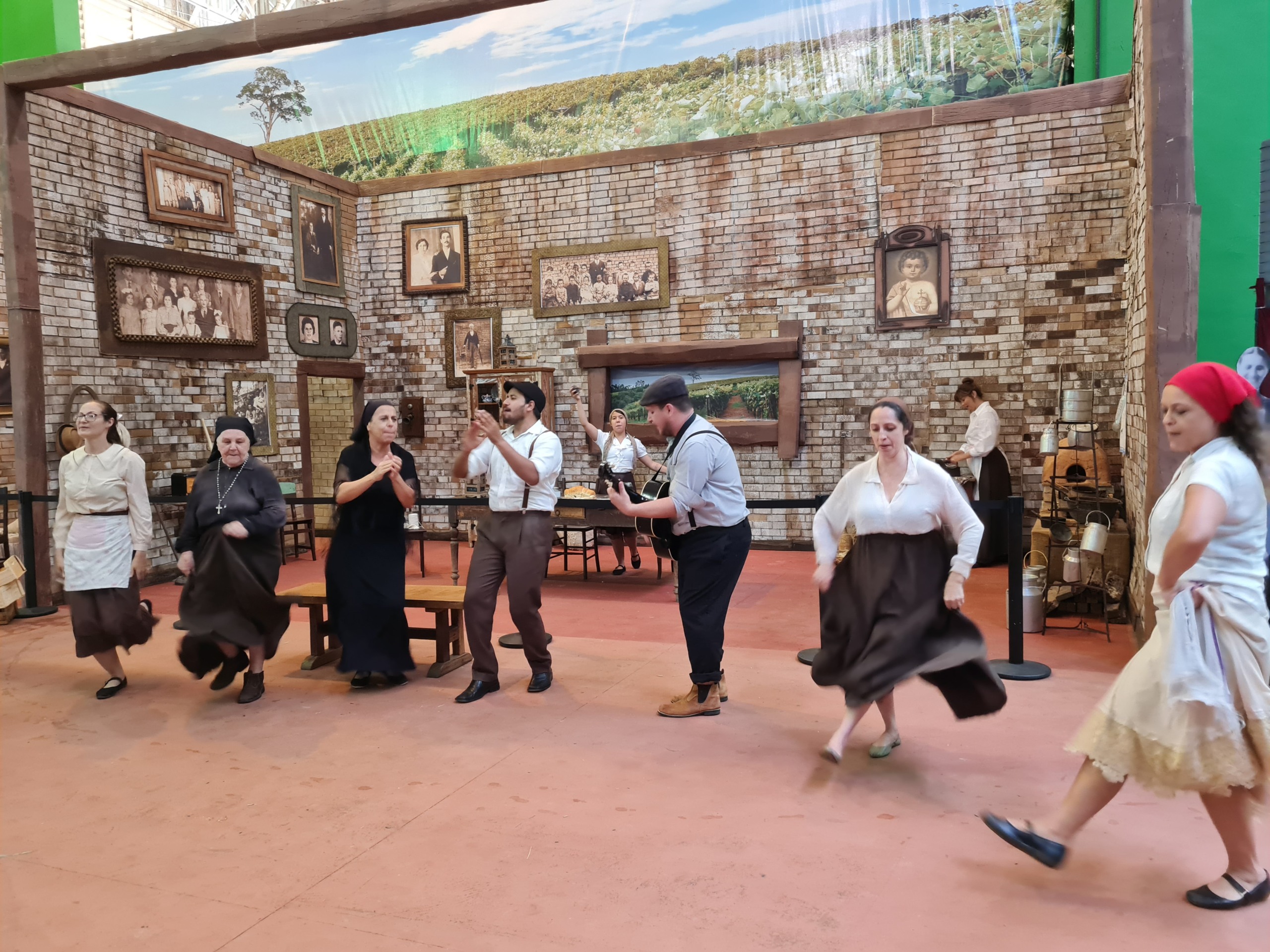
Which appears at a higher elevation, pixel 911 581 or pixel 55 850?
pixel 911 581

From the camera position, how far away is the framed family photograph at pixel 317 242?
35.2 ft

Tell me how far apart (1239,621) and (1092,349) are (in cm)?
736

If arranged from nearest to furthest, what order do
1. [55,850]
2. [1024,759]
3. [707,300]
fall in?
[55,850]
[1024,759]
[707,300]

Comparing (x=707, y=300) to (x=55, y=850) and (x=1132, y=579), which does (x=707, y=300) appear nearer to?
(x=1132, y=579)

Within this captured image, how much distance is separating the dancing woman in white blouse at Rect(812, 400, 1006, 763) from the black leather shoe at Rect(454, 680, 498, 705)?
2.06 metres

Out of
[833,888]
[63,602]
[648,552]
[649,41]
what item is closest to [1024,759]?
[833,888]

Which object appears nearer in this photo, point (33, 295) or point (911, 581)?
point (911, 581)

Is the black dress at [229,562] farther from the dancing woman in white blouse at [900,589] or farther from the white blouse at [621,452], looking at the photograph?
the white blouse at [621,452]

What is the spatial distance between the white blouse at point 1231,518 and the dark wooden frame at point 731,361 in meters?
7.34

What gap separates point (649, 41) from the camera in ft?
47.8

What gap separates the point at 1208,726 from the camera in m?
2.48

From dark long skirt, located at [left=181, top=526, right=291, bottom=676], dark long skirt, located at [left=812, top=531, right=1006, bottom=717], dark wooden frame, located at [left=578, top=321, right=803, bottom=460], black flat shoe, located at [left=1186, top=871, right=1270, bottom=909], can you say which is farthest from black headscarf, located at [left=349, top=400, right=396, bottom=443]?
dark wooden frame, located at [left=578, top=321, right=803, bottom=460]

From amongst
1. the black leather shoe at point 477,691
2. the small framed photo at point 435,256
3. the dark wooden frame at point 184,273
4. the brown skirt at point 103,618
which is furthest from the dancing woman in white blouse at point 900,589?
the small framed photo at point 435,256

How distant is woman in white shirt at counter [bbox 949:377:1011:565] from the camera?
350 inches
